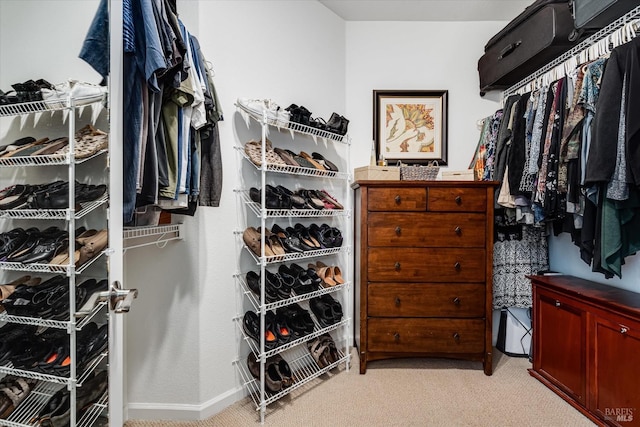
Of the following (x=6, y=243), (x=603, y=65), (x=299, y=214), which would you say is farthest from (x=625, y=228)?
(x=6, y=243)

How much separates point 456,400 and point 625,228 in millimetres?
1243

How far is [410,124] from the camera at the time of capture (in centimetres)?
263

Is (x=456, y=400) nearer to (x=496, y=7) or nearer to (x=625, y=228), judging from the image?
(x=625, y=228)

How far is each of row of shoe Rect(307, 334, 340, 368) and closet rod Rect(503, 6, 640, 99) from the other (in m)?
2.30

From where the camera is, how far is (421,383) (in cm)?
205

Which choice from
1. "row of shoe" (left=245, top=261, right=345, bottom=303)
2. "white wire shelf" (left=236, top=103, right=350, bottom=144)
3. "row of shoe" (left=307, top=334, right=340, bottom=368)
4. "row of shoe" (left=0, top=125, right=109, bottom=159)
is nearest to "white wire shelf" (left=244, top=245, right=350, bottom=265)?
"row of shoe" (left=245, top=261, right=345, bottom=303)

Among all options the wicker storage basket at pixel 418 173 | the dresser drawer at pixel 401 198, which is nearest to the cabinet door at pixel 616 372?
the dresser drawer at pixel 401 198

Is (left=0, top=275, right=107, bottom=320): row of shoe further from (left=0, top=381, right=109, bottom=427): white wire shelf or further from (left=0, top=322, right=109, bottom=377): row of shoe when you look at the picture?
(left=0, top=381, right=109, bottom=427): white wire shelf

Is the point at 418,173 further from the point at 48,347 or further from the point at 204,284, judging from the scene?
the point at 48,347

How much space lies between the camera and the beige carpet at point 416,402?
169 cm

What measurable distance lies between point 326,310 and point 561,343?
1376 millimetres

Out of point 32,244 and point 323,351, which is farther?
point 323,351

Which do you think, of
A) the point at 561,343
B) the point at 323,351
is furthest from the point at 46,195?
the point at 561,343

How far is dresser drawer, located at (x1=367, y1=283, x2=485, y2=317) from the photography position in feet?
6.82
